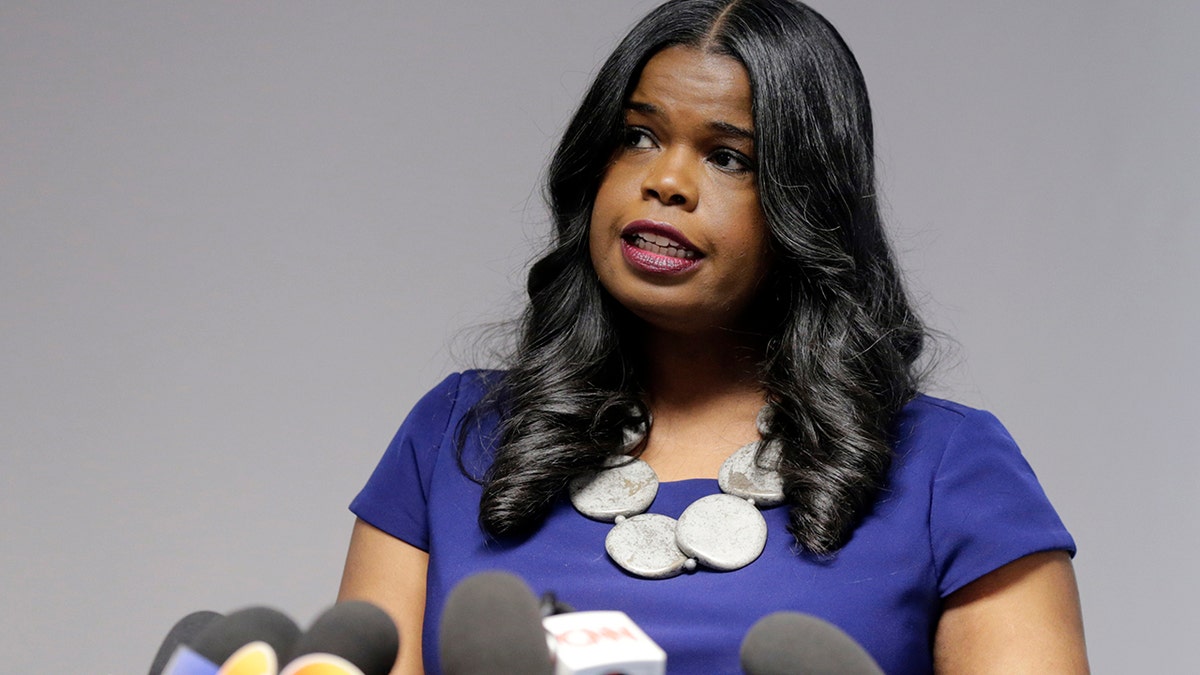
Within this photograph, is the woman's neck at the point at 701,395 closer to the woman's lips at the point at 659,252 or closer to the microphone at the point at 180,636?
the woman's lips at the point at 659,252

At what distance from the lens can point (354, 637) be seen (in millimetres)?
666

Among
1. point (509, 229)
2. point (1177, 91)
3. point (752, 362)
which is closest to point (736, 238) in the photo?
point (752, 362)

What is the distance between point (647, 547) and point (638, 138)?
433 mm

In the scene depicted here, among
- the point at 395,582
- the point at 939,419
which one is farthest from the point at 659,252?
the point at 395,582

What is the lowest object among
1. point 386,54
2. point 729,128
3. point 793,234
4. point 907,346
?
point 907,346

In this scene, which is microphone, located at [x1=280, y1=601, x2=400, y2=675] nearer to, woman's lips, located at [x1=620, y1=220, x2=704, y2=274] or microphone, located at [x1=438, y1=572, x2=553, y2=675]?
microphone, located at [x1=438, y1=572, x2=553, y2=675]

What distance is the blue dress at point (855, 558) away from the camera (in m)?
1.23

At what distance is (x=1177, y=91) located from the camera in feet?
7.02

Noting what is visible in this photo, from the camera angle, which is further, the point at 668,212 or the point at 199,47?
the point at 199,47

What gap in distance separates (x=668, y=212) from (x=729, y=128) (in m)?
0.10

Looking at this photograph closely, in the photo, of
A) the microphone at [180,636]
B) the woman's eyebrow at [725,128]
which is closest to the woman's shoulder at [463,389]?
the woman's eyebrow at [725,128]

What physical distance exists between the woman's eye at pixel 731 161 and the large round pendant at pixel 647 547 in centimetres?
36

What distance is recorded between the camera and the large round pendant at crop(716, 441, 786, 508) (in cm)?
132

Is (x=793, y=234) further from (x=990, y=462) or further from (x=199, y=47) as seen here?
(x=199, y=47)
